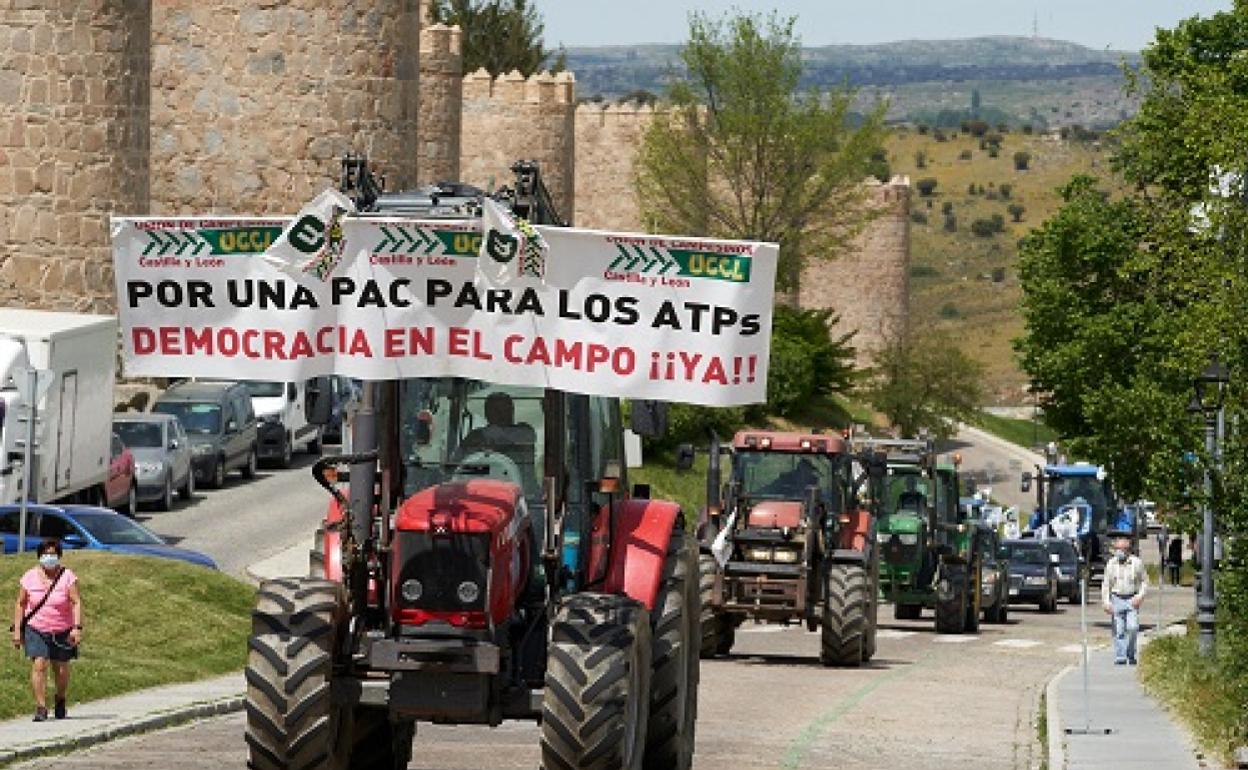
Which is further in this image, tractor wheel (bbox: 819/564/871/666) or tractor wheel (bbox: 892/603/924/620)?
Answer: tractor wheel (bbox: 892/603/924/620)

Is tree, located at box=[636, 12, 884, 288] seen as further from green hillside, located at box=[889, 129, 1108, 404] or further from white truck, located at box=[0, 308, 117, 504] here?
green hillside, located at box=[889, 129, 1108, 404]

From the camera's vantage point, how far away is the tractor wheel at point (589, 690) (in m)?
16.8

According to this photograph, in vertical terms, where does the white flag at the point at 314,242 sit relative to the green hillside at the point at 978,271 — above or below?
above

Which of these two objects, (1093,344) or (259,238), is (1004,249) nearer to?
(1093,344)

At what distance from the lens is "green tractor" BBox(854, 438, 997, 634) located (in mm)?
44188

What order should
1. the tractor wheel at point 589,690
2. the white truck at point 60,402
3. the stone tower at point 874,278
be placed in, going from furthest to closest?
the stone tower at point 874,278 < the white truck at point 60,402 < the tractor wheel at point 589,690

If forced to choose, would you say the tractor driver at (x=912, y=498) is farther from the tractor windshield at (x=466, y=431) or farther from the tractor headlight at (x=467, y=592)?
the tractor headlight at (x=467, y=592)

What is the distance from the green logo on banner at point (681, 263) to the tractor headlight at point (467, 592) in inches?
67.7

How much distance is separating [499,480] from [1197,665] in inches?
622

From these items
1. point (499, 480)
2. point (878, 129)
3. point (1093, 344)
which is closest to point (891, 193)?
point (878, 129)

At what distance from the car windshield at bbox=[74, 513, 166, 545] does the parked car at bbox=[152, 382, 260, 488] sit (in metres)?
12.4

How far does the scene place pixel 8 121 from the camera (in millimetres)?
47031

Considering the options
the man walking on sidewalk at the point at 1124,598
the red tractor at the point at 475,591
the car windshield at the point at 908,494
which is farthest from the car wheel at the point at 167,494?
the red tractor at the point at 475,591

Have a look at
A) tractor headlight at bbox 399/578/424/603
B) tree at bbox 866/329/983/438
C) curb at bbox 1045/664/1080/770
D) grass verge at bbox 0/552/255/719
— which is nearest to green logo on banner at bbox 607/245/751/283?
tractor headlight at bbox 399/578/424/603
